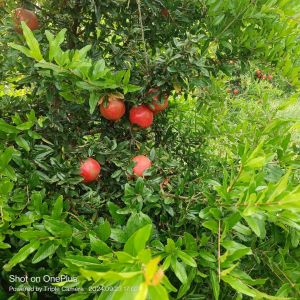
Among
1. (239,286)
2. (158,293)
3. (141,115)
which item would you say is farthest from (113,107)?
(158,293)

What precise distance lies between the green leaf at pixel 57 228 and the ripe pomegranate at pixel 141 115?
1.52ft

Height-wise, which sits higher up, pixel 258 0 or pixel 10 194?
pixel 258 0

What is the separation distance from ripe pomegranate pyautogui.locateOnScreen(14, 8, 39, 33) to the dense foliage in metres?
0.02

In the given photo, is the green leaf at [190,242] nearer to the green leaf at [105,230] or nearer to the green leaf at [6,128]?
the green leaf at [105,230]

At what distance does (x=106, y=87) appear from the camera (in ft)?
3.44

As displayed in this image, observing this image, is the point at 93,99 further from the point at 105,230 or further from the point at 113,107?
the point at 105,230

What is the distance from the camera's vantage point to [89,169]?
46.8 inches

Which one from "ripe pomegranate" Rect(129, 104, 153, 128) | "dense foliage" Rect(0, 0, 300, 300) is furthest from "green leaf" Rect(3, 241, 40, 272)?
"ripe pomegranate" Rect(129, 104, 153, 128)

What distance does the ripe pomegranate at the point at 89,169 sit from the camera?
119cm

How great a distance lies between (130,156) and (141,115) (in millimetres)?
146

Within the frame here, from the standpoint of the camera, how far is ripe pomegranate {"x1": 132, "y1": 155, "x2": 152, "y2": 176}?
121cm

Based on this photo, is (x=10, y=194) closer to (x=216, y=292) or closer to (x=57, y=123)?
(x=57, y=123)

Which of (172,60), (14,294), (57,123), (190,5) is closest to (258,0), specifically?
(190,5)

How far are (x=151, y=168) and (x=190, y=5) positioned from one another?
65 centimetres
